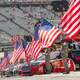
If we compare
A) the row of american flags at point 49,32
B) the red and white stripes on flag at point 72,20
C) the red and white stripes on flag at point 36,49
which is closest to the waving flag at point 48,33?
the row of american flags at point 49,32

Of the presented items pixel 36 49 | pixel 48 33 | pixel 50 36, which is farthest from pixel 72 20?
pixel 36 49

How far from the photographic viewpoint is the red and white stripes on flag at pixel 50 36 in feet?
55.3

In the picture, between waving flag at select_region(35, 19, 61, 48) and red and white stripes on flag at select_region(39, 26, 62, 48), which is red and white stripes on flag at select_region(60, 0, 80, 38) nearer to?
red and white stripes on flag at select_region(39, 26, 62, 48)

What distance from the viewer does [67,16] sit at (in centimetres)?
1275

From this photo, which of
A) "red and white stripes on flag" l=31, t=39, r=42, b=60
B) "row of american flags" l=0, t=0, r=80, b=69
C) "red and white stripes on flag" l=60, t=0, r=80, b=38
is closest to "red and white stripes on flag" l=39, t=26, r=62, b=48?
"row of american flags" l=0, t=0, r=80, b=69

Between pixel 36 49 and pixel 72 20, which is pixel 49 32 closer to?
pixel 36 49

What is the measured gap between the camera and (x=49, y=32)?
1747 centimetres

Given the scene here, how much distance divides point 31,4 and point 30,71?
193 feet

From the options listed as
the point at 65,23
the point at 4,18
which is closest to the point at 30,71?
the point at 65,23

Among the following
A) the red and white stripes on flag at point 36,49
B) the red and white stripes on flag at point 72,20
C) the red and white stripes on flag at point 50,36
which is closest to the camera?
the red and white stripes on flag at point 72,20

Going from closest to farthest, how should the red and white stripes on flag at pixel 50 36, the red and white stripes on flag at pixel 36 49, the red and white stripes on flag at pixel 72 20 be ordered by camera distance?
the red and white stripes on flag at pixel 72 20 → the red and white stripes on flag at pixel 50 36 → the red and white stripes on flag at pixel 36 49

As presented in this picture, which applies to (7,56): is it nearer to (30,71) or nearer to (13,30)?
(30,71)

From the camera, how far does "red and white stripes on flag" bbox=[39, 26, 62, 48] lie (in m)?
16.8

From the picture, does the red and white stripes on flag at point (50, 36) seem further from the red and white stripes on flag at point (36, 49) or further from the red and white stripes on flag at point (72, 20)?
the red and white stripes on flag at point (72, 20)
